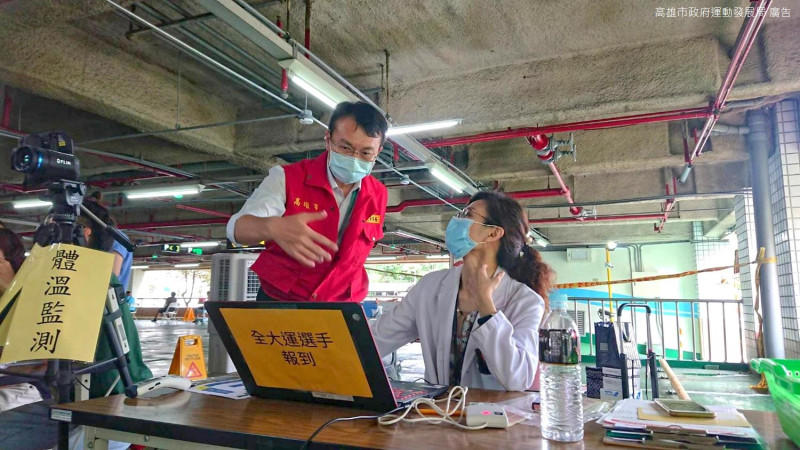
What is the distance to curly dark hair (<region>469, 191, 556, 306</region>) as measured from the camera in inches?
71.0

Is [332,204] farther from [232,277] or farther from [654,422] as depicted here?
[232,277]

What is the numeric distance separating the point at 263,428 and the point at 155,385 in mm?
465

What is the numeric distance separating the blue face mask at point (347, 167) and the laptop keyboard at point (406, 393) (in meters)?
0.94

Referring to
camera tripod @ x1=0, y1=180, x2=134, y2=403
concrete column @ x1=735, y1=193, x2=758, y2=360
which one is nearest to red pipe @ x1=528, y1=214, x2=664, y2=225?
concrete column @ x1=735, y1=193, x2=758, y2=360

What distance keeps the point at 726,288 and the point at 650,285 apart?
179 cm

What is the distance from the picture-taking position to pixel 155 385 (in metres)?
1.15

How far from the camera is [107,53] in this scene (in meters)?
4.41

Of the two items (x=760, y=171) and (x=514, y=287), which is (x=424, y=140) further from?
(x=514, y=287)

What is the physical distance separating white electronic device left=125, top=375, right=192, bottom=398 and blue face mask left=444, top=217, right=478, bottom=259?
984mm

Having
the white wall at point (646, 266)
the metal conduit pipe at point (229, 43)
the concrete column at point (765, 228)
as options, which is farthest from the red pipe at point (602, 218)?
the metal conduit pipe at point (229, 43)

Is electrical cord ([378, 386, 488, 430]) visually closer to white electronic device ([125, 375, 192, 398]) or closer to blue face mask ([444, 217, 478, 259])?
white electronic device ([125, 375, 192, 398])

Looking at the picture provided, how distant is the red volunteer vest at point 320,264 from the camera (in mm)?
1773

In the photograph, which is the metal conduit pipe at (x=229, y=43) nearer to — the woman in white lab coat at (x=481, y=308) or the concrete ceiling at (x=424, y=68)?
the concrete ceiling at (x=424, y=68)

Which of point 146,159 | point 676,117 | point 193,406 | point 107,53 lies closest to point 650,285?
point 676,117
